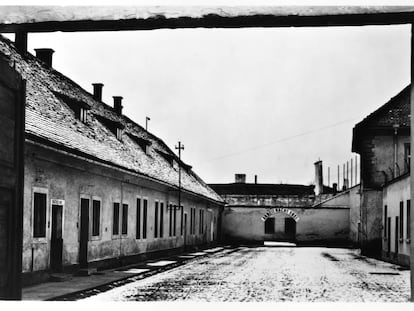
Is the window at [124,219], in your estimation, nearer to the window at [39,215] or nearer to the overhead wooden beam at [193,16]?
the window at [39,215]

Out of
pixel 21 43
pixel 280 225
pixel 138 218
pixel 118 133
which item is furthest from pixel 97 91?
pixel 280 225

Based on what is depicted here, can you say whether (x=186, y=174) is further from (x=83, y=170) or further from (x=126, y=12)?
(x=126, y=12)

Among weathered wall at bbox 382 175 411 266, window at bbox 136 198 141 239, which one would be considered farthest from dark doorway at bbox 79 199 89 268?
weathered wall at bbox 382 175 411 266

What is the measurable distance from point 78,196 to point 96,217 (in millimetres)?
1622

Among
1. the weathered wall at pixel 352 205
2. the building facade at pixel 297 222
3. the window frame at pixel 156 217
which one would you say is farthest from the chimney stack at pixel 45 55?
the building facade at pixel 297 222

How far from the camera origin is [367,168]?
30641 millimetres

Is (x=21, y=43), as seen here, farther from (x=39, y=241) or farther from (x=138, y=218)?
(x=138, y=218)

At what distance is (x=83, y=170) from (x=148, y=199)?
293 inches

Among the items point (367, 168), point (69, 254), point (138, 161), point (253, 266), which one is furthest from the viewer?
point (367, 168)

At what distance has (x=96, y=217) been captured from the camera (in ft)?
61.3

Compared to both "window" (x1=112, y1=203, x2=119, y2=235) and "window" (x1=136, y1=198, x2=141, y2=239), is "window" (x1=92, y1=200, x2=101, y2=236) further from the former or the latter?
"window" (x1=136, y1=198, x2=141, y2=239)

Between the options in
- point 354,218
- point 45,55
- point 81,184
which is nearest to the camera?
point 81,184

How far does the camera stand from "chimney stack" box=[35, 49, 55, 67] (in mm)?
22020

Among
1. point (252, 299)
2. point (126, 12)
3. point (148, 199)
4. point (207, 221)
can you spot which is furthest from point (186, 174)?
point (126, 12)
